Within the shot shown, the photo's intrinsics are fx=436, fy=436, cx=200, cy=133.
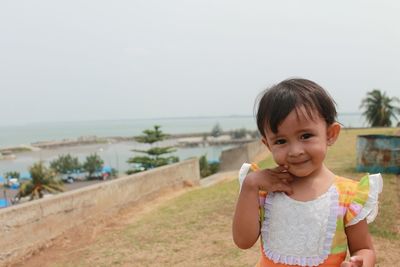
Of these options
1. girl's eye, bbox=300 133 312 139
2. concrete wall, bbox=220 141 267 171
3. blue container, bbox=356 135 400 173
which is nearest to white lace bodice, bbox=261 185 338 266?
girl's eye, bbox=300 133 312 139

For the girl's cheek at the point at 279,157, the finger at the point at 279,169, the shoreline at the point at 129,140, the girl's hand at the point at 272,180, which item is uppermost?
the girl's cheek at the point at 279,157

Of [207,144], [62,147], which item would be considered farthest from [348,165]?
[62,147]

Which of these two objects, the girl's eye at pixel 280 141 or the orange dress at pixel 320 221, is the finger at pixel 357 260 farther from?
the girl's eye at pixel 280 141

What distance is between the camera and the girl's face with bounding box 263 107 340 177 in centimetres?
137

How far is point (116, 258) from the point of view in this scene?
15.5ft

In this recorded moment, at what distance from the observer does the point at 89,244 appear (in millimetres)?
5414

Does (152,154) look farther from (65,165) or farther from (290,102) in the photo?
(65,165)

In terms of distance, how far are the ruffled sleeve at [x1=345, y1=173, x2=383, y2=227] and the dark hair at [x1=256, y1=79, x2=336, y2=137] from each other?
0.24 m

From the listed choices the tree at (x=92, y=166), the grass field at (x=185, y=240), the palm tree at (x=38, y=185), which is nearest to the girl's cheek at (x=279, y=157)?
the grass field at (x=185, y=240)

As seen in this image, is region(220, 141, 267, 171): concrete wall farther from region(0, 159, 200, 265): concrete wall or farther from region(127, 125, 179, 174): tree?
region(127, 125, 179, 174): tree

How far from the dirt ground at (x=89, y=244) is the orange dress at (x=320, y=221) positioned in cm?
300

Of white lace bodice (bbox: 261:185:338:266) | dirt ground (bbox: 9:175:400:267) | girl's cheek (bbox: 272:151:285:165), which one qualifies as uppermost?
girl's cheek (bbox: 272:151:285:165)

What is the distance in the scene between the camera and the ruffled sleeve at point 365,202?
4.64ft

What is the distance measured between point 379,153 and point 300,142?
8659mm
